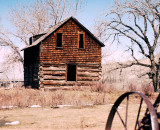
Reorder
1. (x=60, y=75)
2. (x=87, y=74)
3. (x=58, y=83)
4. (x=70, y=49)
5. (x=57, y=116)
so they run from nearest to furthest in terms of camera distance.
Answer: (x=57, y=116) < (x=58, y=83) < (x=60, y=75) < (x=70, y=49) < (x=87, y=74)

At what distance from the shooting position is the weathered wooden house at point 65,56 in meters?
20.8

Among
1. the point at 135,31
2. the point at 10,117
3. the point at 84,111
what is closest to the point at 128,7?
the point at 135,31

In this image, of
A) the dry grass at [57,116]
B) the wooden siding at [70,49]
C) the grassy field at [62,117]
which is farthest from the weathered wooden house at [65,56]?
the grassy field at [62,117]

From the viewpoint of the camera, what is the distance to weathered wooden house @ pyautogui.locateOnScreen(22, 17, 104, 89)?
20781mm

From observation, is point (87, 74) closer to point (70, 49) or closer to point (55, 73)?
point (70, 49)

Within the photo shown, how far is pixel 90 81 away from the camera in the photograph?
71.7 ft

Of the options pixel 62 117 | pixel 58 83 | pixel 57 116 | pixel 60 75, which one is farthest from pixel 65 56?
pixel 62 117

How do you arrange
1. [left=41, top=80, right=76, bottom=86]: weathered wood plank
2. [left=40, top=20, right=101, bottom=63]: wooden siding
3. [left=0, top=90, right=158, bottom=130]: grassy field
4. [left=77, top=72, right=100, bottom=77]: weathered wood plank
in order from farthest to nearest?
[left=77, top=72, right=100, bottom=77]: weathered wood plank
[left=40, top=20, right=101, bottom=63]: wooden siding
[left=41, top=80, right=76, bottom=86]: weathered wood plank
[left=0, top=90, right=158, bottom=130]: grassy field

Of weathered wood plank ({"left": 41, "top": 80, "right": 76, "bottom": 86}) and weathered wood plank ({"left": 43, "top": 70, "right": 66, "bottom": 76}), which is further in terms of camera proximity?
weathered wood plank ({"left": 43, "top": 70, "right": 66, "bottom": 76})

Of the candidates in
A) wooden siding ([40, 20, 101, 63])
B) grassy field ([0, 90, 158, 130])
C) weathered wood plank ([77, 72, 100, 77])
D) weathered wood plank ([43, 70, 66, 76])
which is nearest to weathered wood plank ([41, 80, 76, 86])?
weathered wood plank ([43, 70, 66, 76])

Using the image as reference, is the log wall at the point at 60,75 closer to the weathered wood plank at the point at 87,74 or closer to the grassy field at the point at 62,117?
the weathered wood plank at the point at 87,74

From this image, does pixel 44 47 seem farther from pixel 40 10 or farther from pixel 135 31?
pixel 40 10

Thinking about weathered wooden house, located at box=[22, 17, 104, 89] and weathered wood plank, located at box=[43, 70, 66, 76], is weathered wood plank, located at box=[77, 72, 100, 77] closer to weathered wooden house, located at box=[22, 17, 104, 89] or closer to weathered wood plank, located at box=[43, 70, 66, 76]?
weathered wooden house, located at box=[22, 17, 104, 89]

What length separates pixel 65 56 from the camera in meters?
21.1
